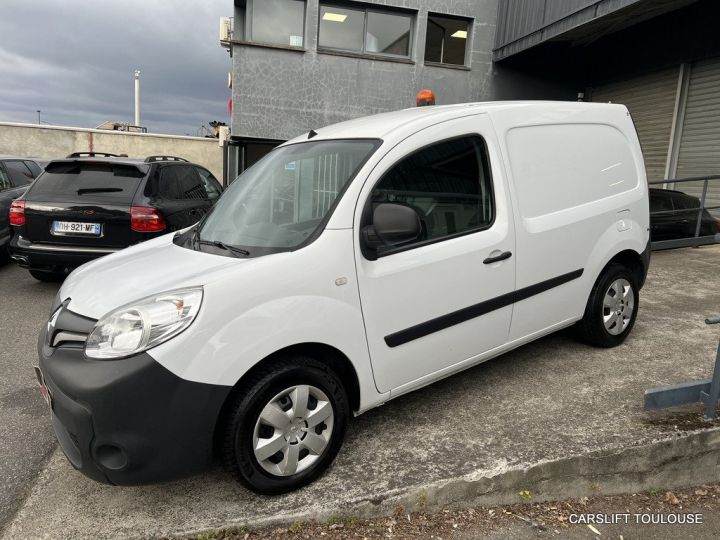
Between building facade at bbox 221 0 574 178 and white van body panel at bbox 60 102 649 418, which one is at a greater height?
building facade at bbox 221 0 574 178

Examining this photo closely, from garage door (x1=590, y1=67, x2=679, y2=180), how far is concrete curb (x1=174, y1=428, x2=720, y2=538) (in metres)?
8.96

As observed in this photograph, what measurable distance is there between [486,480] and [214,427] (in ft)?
4.21

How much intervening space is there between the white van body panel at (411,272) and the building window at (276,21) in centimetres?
922

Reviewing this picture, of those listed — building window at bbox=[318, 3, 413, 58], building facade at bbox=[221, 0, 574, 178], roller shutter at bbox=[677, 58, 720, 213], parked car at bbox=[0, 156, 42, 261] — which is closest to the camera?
parked car at bbox=[0, 156, 42, 261]

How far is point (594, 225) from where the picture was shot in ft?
11.8

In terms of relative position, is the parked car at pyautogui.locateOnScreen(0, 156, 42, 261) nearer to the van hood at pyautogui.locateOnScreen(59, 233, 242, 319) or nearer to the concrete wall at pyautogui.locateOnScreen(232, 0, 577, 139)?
the concrete wall at pyautogui.locateOnScreen(232, 0, 577, 139)

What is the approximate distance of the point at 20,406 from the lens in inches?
132

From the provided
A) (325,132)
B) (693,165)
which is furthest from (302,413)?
(693,165)

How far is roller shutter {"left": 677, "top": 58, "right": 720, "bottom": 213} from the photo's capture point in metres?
9.09

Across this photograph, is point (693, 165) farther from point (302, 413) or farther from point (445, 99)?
point (302, 413)

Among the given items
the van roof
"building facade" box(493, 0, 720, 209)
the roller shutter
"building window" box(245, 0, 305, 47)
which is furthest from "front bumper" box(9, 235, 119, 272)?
the roller shutter

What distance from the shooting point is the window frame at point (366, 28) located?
11.4 meters

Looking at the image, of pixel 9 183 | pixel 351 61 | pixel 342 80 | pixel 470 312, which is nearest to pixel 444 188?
pixel 470 312

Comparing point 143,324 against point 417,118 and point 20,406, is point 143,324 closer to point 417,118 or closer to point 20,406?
point 417,118
